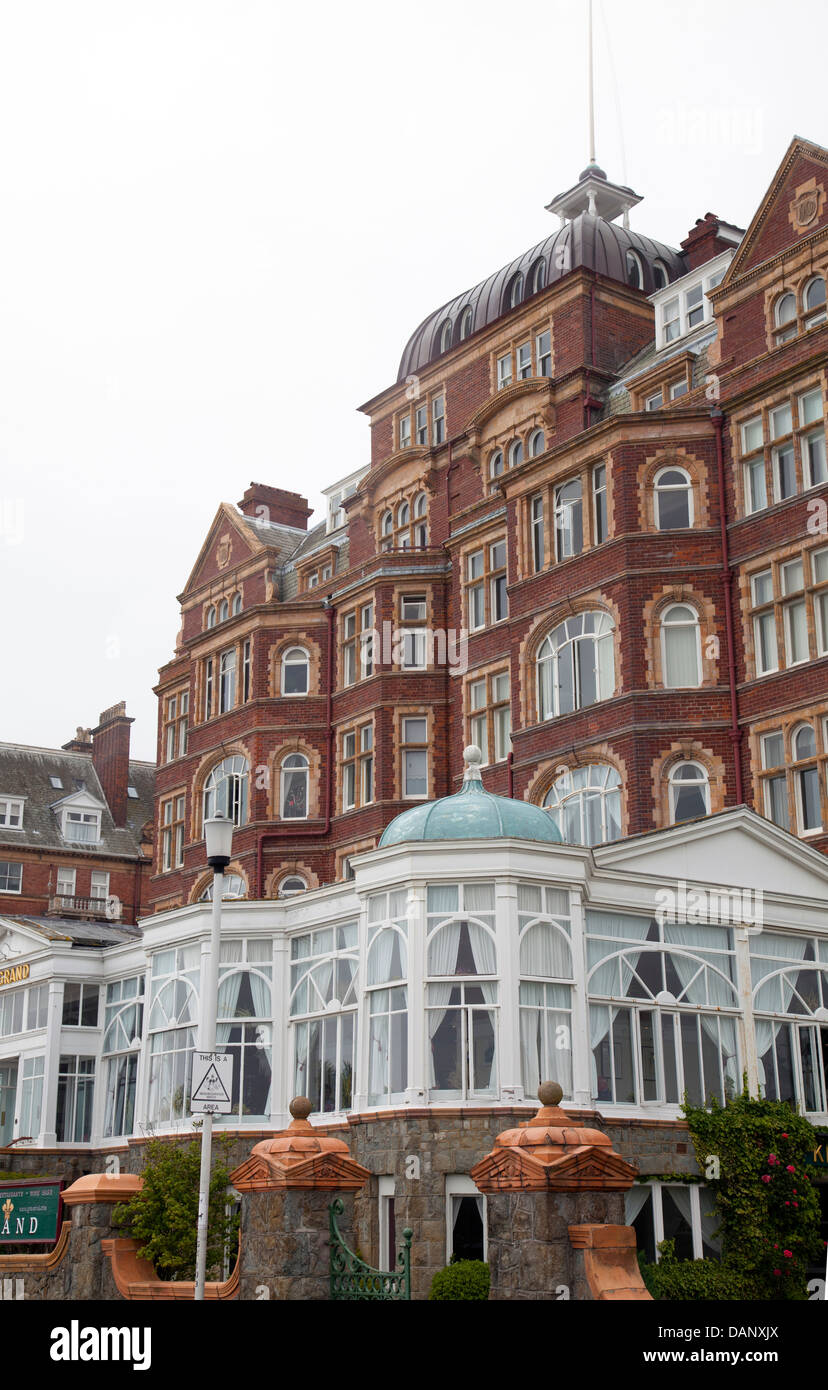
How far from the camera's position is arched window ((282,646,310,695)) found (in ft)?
149

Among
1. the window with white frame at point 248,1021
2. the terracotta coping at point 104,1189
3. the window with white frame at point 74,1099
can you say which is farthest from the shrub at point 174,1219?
the window with white frame at point 74,1099

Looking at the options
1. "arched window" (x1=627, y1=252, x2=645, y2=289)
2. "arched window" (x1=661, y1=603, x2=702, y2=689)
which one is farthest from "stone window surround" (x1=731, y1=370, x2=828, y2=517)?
"arched window" (x1=627, y1=252, x2=645, y2=289)

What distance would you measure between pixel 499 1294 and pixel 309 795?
29.2 m

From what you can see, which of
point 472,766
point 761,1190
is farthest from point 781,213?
point 761,1190

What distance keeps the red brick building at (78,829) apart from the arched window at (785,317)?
38596 mm

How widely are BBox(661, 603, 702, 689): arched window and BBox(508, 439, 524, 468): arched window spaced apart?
32.0 ft

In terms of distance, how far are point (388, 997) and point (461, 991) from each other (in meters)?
1.38

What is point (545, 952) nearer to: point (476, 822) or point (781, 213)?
point (476, 822)

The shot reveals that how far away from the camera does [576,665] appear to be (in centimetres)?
3481

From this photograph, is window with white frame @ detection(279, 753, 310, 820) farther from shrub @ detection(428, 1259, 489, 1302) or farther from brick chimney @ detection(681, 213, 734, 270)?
shrub @ detection(428, 1259, 489, 1302)
